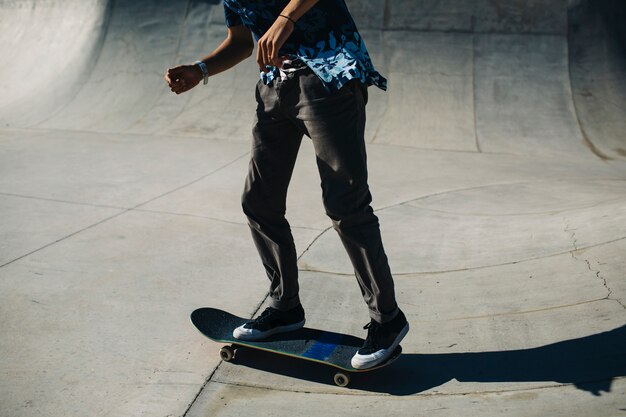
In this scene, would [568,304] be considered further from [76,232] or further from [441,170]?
[441,170]

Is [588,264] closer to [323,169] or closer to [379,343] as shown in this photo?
[379,343]

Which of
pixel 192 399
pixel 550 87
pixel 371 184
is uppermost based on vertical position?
pixel 192 399

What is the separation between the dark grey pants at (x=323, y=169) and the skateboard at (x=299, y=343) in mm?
229

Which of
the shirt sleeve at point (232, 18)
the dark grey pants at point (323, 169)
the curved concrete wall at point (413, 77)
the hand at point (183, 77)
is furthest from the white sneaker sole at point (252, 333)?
the curved concrete wall at point (413, 77)

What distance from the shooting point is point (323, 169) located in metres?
2.97

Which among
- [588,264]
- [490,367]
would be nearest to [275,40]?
[490,367]

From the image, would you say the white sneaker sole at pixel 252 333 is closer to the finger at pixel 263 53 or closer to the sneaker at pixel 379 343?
the sneaker at pixel 379 343

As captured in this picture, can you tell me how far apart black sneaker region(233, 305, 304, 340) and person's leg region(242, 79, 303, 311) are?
13cm

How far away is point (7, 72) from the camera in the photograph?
10984 mm

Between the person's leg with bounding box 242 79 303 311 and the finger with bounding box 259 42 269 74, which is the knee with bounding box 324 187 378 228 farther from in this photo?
the finger with bounding box 259 42 269 74

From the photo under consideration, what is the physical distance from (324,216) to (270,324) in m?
2.41

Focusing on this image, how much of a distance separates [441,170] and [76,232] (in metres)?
3.63

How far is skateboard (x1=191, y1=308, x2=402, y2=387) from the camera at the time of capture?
3.06 meters

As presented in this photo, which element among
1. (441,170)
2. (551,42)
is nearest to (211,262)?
(441,170)
